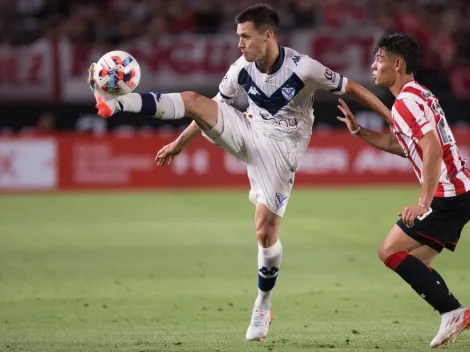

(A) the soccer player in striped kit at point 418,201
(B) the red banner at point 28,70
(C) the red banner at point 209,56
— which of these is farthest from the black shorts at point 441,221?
(B) the red banner at point 28,70

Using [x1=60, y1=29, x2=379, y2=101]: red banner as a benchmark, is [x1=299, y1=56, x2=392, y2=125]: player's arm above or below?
above

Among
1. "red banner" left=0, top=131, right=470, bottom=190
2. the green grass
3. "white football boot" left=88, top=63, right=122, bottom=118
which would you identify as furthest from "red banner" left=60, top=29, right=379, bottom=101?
"white football boot" left=88, top=63, right=122, bottom=118

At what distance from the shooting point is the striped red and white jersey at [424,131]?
6562 mm

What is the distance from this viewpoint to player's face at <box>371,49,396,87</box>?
686 centimetres

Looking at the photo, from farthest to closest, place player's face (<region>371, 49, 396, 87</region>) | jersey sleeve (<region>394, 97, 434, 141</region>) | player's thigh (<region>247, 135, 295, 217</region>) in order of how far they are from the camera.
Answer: player's thigh (<region>247, 135, 295, 217</region>) → player's face (<region>371, 49, 396, 87</region>) → jersey sleeve (<region>394, 97, 434, 141</region>)

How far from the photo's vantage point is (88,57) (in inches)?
778

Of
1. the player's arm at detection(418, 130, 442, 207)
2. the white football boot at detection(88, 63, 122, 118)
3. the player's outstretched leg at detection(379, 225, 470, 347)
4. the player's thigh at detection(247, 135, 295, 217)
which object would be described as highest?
the white football boot at detection(88, 63, 122, 118)

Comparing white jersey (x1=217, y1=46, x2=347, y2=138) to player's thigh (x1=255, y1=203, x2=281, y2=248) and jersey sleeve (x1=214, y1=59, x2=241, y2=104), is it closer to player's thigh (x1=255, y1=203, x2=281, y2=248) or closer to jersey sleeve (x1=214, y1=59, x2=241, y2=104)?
jersey sleeve (x1=214, y1=59, x2=241, y2=104)

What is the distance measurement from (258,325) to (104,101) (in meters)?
2.06

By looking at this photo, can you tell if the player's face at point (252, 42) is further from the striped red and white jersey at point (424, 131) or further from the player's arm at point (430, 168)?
the player's arm at point (430, 168)

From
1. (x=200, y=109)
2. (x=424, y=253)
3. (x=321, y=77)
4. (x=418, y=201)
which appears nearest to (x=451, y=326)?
(x=424, y=253)

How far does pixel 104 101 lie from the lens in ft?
21.6

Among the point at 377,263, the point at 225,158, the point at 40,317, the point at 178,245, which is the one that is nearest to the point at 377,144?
the point at 40,317

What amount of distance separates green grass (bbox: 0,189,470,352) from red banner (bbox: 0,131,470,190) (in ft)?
7.57
